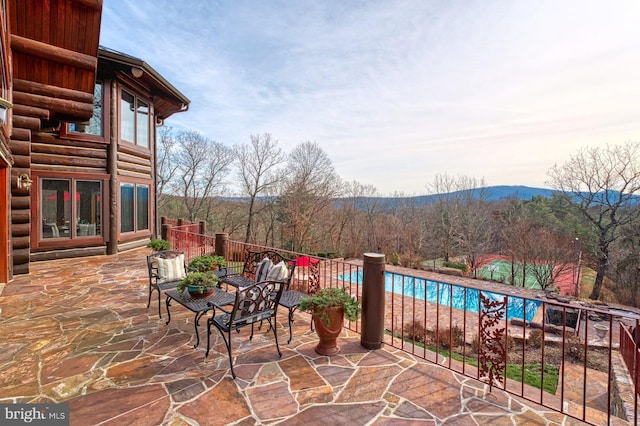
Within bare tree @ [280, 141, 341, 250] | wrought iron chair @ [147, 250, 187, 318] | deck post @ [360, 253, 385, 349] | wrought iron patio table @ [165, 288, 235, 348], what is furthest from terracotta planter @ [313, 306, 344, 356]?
bare tree @ [280, 141, 341, 250]

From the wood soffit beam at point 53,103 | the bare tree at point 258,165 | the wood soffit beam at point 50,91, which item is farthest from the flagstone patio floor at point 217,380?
the bare tree at point 258,165

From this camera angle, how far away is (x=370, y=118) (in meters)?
15.9

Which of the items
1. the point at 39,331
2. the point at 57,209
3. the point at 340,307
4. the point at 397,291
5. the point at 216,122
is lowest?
the point at 397,291

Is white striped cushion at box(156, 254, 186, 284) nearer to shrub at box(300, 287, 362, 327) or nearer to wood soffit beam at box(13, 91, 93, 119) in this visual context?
shrub at box(300, 287, 362, 327)

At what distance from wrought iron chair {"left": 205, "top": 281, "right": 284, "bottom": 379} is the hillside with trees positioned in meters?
18.0

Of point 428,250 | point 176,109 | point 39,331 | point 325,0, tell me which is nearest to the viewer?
point 39,331

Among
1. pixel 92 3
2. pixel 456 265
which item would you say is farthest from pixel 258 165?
pixel 92 3

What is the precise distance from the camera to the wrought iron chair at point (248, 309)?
2.88 meters

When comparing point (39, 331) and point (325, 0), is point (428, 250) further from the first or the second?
point (39, 331)

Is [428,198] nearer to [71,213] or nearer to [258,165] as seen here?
[258,165]

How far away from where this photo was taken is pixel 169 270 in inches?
177

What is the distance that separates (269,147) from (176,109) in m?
11.8

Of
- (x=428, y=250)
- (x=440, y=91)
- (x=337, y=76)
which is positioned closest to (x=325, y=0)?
(x=337, y=76)

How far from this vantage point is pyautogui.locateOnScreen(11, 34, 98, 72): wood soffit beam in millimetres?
4613
